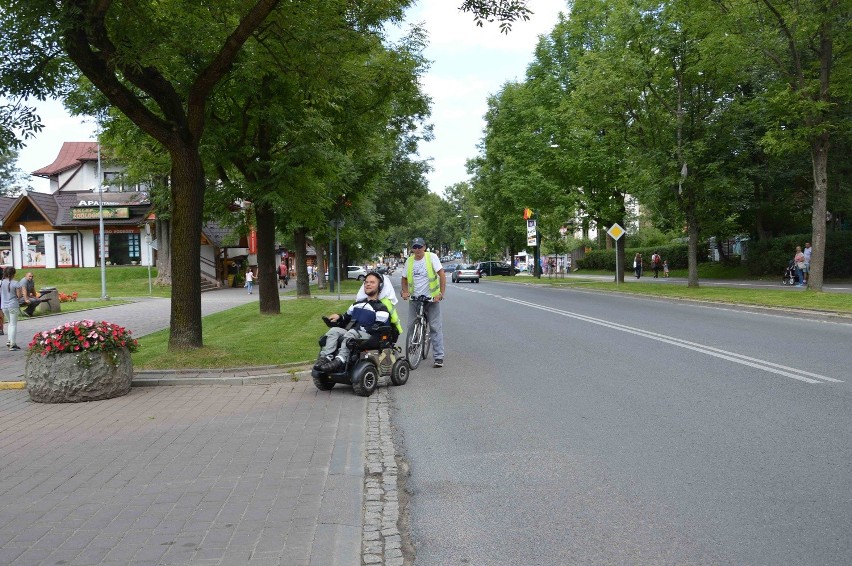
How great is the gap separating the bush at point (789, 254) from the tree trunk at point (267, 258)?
2678 cm

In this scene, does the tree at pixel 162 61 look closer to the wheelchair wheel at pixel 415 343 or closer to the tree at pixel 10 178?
the wheelchair wheel at pixel 415 343

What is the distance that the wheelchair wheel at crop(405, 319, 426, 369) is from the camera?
1086cm

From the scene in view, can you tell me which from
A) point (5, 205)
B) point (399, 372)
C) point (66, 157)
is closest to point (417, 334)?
point (399, 372)

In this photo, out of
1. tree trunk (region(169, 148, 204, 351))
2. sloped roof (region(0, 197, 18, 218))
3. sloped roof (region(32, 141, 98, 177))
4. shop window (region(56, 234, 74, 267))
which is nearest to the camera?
tree trunk (region(169, 148, 204, 351))

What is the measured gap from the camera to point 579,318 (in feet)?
59.3

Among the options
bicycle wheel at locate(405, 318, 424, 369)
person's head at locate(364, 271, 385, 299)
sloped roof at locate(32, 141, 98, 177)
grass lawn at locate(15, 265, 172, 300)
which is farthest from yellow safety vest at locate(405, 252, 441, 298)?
sloped roof at locate(32, 141, 98, 177)

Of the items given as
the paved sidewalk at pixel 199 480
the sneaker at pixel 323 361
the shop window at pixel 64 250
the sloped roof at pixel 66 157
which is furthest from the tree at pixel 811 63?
the sloped roof at pixel 66 157

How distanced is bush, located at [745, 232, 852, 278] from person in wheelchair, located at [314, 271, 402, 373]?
103 feet

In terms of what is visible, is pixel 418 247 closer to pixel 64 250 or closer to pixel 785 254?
pixel 785 254

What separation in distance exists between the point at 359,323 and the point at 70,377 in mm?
3426

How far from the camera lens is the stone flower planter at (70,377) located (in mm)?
8641

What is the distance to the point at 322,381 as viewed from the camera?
8.99 metres

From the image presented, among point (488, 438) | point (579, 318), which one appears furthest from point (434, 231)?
point (488, 438)

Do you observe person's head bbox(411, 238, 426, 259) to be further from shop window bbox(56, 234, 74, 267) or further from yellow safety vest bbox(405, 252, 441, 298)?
shop window bbox(56, 234, 74, 267)
